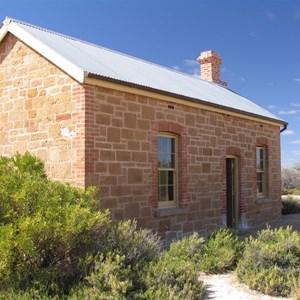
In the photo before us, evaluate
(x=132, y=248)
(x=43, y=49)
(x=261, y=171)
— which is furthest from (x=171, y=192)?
(x=261, y=171)

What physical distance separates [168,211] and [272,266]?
10.9 ft

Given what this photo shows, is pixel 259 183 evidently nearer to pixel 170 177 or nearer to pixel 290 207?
pixel 290 207

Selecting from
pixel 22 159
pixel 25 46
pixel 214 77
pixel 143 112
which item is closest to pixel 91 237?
pixel 22 159

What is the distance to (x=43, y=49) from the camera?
342 inches

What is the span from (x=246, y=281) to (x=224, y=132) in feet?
19.7

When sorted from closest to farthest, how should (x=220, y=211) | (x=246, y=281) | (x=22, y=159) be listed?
(x=246, y=281) → (x=22, y=159) → (x=220, y=211)

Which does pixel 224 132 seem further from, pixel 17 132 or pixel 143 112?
pixel 17 132

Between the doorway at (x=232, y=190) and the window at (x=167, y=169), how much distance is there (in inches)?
118

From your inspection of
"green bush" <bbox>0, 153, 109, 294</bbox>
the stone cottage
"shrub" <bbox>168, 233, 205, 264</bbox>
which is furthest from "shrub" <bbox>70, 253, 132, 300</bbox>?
the stone cottage

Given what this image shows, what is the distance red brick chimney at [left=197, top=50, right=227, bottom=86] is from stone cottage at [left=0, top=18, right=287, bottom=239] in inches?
210

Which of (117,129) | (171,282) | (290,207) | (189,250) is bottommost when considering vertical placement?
(171,282)

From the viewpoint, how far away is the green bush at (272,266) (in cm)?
625

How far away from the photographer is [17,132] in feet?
30.7

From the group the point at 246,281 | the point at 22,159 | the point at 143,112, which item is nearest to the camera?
the point at 246,281
